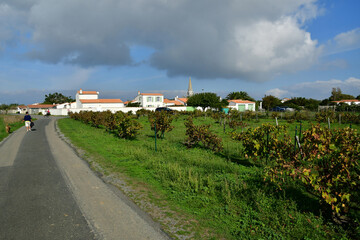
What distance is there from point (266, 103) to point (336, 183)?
75.7 m

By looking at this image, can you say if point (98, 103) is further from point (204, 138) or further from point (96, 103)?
point (204, 138)

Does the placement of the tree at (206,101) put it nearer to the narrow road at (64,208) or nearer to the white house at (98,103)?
the white house at (98,103)

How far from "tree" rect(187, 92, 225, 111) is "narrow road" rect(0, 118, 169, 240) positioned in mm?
53082

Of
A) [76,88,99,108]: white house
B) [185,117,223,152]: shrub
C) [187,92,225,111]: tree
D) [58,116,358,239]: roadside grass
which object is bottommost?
[58,116,358,239]: roadside grass

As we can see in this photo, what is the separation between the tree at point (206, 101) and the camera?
58969mm

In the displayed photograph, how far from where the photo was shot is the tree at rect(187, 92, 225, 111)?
58969 mm

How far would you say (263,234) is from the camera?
3816mm

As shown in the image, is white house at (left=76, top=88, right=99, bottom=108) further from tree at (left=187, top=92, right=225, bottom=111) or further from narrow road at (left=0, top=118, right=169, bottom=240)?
narrow road at (left=0, top=118, right=169, bottom=240)

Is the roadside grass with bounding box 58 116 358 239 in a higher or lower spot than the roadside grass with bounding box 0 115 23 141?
lower

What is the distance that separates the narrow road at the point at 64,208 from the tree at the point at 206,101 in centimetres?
5308

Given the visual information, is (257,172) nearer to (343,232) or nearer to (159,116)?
(343,232)

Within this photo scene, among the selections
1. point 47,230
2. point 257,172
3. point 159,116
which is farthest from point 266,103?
point 47,230

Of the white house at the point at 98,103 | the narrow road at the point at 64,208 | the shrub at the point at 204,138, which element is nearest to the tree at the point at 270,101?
the white house at the point at 98,103

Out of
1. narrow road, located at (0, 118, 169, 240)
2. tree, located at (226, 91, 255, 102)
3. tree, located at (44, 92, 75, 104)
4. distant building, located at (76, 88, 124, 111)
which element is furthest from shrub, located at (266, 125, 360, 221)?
tree, located at (44, 92, 75, 104)
